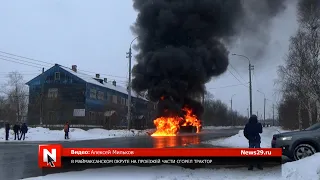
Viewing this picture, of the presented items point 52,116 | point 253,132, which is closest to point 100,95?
point 52,116

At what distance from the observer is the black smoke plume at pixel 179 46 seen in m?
37.0

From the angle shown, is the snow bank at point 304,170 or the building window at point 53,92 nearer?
the snow bank at point 304,170

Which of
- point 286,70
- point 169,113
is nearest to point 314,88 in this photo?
point 286,70

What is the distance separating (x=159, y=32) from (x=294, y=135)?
2871 cm

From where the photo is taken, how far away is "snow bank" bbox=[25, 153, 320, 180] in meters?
7.74

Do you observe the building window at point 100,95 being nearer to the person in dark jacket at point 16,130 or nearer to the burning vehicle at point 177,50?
the burning vehicle at point 177,50

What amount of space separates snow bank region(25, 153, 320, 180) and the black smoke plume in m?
28.2

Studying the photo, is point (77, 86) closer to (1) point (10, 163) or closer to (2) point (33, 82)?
(2) point (33, 82)

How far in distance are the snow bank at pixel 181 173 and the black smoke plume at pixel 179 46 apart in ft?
92.4

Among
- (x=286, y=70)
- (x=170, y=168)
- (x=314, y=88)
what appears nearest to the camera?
(x=170, y=168)

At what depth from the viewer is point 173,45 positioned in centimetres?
3950

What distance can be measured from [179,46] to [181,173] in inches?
1252

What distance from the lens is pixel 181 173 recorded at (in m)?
8.26

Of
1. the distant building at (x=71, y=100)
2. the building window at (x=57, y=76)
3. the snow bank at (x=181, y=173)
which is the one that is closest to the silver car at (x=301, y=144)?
the snow bank at (x=181, y=173)
